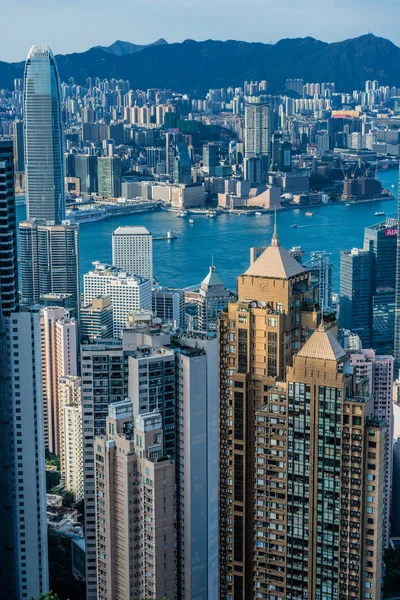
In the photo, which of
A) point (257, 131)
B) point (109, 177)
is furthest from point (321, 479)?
point (257, 131)

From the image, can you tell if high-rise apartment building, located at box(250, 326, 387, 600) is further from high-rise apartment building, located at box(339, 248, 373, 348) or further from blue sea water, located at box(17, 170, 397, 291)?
blue sea water, located at box(17, 170, 397, 291)

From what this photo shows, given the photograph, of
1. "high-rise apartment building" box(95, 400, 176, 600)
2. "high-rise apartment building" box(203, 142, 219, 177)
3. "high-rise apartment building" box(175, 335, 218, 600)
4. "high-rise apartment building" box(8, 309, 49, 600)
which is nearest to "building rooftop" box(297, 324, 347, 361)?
"high-rise apartment building" box(95, 400, 176, 600)

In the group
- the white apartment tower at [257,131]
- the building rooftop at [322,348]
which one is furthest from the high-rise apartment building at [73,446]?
the white apartment tower at [257,131]

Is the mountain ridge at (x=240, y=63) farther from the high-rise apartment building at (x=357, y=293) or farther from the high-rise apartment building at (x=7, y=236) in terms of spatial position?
the high-rise apartment building at (x=7, y=236)

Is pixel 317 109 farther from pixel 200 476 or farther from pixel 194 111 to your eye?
pixel 200 476

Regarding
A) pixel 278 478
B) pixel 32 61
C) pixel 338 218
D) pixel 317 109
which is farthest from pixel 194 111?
pixel 278 478

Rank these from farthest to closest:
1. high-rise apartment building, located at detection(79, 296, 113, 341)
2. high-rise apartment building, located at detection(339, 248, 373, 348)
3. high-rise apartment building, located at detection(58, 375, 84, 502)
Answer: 1. high-rise apartment building, located at detection(339, 248, 373, 348)
2. high-rise apartment building, located at detection(79, 296, 113, 341)
3. high-rise apartment building, located at detection(58, 375, 84, 502)
